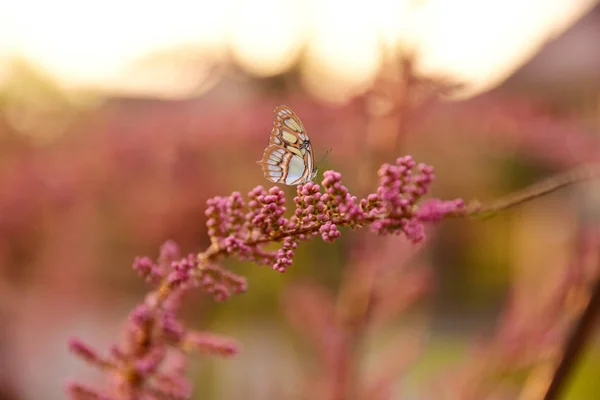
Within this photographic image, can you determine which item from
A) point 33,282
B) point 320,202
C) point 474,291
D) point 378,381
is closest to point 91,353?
point 320,202

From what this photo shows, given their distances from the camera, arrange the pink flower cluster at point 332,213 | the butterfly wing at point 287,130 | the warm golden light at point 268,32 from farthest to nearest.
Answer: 1. the warm golden light at point 268,32
2. the butterfly wing at point 287,130
3. the pink flower cluster at point 332,213

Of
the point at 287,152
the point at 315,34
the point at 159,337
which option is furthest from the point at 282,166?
the point at 315,34

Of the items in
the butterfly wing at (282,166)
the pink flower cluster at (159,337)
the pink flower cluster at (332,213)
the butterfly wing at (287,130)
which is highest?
the butterfly wing at (287,130)

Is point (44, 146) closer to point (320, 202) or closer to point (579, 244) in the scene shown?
point (579, 244)

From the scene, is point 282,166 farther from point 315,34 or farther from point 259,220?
point 315,34

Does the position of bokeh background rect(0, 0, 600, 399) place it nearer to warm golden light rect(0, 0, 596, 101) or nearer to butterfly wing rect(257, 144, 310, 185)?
warm golden light rect(0, 0, 596, 101)

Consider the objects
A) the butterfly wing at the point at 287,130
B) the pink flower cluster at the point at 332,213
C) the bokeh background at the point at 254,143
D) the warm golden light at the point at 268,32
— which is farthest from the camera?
the warm golden light at the point at 268,32

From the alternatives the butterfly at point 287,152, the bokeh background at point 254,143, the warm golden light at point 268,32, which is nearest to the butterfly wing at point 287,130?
the butterfly at point 287,152

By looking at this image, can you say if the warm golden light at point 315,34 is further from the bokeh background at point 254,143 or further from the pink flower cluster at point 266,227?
the pink flower cluster at point 266,227
